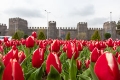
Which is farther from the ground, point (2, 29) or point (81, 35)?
point (2, 29)

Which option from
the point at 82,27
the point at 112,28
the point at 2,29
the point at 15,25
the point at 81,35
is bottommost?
the point at 81,35

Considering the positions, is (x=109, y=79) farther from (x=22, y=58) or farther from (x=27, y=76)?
(x=22, y=58)

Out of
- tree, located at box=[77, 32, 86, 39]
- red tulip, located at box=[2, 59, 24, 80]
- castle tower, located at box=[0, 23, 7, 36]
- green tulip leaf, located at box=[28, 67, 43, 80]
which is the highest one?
castle tower, located at box=[0, 23, 7, 36]

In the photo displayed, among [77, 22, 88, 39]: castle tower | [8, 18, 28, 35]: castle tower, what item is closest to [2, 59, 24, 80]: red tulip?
[77, 22, 88, 39]: castle tower

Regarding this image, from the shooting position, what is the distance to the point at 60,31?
64.9m

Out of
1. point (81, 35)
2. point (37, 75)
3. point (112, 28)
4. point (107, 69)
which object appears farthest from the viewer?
point (81, 35)

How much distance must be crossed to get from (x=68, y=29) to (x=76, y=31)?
8.51 ft

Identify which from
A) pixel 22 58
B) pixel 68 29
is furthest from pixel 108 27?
pixel 22 58

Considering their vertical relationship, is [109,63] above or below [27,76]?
above

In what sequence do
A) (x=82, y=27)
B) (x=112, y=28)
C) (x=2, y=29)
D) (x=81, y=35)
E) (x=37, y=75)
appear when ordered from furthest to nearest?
(x=2, y=29), (x=82, y=27), (x=81, y=35), (x=112, y=28), (x=37, y=75)

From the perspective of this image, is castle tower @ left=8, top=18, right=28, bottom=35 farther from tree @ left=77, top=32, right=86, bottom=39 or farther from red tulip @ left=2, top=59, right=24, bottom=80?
red tulip @ left=2, top=59, right=24, bottom=80

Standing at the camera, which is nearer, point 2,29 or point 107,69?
point 107,69

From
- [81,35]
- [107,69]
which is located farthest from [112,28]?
[107,69]

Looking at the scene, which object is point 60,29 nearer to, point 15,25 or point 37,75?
point 15,25
